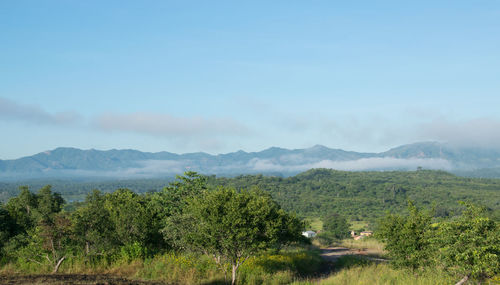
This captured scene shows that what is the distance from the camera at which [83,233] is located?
70.5 feet

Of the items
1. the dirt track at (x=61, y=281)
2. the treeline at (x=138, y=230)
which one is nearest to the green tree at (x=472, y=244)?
the treeline at (x=138, y=230)

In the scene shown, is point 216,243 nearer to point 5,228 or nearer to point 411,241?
point 411,241

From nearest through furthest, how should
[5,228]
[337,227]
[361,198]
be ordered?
[5,228] → [337,227] → [361,198]

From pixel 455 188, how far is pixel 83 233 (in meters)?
213

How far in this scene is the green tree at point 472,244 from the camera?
522 inches

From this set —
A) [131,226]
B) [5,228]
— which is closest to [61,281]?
[131,226]

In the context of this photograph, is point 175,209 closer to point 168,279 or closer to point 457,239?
point 168,279

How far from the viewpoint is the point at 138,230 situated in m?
24.2

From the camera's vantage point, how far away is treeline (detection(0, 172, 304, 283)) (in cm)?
1808

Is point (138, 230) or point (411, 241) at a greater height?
point (138, 230)

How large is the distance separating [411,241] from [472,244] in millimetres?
6274

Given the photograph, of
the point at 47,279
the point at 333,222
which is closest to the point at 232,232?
the point at 47,279

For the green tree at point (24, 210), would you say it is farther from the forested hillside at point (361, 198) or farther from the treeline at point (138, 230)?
the forested hillside at point (361, 198)

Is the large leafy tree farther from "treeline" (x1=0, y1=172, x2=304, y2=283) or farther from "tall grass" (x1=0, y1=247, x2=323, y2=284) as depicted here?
"tall grass" (x1=0, y1=247, x2=323, y2=284)
